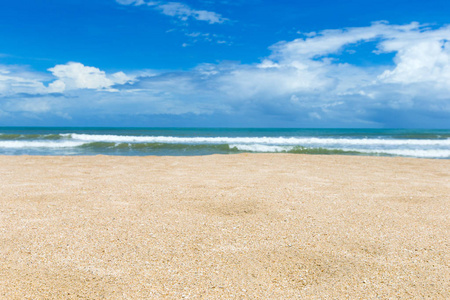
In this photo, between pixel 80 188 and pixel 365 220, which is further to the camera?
pixel 80 188

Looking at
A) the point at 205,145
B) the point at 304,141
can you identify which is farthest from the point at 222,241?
the point at 304,141

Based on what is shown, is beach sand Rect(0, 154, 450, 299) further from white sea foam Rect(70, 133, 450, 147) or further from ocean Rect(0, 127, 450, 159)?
white sea foam Rect(70, 133, 450, 147)

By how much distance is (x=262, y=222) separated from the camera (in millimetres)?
3449

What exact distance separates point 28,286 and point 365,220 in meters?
3.20

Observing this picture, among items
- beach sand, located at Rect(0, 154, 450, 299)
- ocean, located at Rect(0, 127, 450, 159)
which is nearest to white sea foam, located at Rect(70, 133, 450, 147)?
ocean, located at Rect(0, 127, 450, 159)

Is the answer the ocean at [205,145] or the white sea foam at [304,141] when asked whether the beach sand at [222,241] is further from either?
the white sea foam at [304,141]

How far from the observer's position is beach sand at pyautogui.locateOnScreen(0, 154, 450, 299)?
85.6 inches

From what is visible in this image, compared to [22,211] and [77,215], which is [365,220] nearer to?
[77,215]

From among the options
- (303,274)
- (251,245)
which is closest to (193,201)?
(251,245)

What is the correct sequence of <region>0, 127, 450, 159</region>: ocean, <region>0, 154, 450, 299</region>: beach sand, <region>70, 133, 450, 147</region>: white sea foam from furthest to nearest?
<region>70, 133, 450, 147</region>: white sea foam, <region>0, 127, 450, 159</region>: ocean, <region>0, 154, 450, 299</region>: beach sand

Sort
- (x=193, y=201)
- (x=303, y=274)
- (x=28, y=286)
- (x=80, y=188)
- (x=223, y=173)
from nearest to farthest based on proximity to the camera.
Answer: (x=28, y=286) → (x=303, y=274) → (x=193, y=201) → (x=80, y=188) → (x=223, y=173)

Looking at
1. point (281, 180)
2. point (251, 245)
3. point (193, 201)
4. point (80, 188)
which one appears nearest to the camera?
point (251, 245)

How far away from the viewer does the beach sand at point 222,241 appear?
2174 millimetres

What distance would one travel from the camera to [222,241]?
2.92 meters
